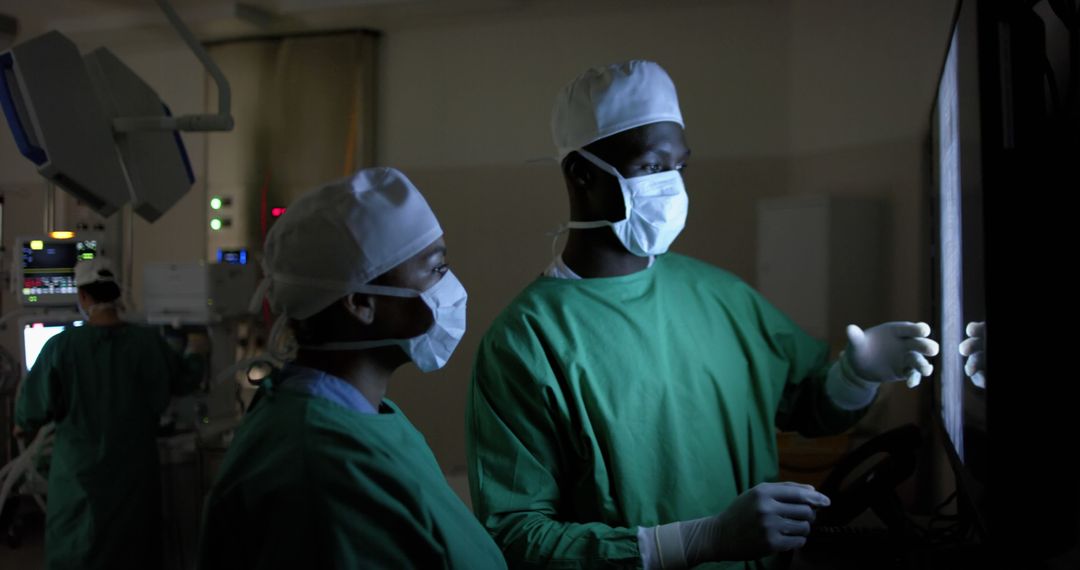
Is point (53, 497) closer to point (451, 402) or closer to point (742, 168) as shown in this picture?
point (451, 402)

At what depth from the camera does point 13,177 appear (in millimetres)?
5203

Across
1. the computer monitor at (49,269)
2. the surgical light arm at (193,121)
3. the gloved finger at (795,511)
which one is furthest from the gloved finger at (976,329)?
the computer monitor at (49,269)

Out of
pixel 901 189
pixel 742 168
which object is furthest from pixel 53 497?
pixel 901 189

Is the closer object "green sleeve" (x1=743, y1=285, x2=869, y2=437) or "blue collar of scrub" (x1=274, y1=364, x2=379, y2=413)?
"blue collar of scrub" (x1=274, y1=364, x2=379, y2=413)

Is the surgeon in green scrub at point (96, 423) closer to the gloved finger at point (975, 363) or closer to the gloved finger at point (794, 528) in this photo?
the gloved finger at point (794, 528)

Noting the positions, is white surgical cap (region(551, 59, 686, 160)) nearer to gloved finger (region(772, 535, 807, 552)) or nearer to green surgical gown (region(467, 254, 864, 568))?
green surgical gown (region(467, 254, 864, 568))

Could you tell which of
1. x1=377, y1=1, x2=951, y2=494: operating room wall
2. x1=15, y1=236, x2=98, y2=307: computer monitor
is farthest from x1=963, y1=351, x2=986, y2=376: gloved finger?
x1=15, y1=236, x2=98, y2=307: computer monitor

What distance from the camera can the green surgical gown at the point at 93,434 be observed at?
3420mm

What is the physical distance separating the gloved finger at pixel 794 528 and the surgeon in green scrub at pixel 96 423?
124 inches

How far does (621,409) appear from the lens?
146 centimetres

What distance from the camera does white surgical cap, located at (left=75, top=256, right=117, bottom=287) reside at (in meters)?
3.47

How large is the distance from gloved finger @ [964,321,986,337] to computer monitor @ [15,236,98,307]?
13.1 ft

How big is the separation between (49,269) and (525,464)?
3.58m

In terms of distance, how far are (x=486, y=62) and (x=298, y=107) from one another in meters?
1.25
